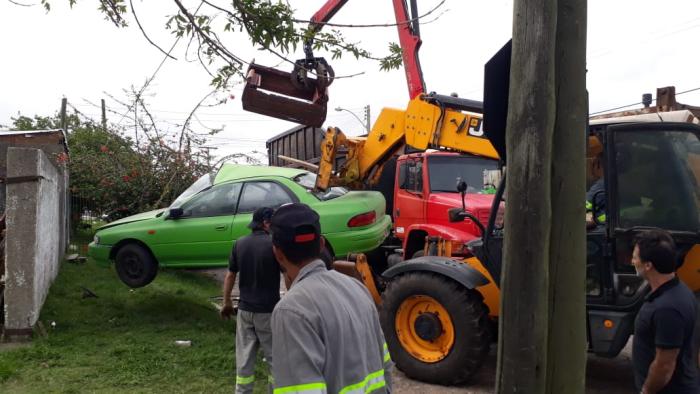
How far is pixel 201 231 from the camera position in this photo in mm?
7328

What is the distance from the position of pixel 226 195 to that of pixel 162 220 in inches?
36.9

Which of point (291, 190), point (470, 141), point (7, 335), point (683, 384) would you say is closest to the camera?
point (683, 384)

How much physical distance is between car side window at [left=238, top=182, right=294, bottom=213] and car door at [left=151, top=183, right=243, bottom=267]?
0.13 metres

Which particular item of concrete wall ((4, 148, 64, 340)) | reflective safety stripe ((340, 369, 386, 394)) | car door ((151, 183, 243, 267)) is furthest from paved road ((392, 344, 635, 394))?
concrete wall ((4, 148, 64, 340))

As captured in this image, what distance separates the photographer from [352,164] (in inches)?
316

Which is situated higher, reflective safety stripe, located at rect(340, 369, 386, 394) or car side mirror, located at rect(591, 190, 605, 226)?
car side mirror, located at rect(591, 190, 605, 226)

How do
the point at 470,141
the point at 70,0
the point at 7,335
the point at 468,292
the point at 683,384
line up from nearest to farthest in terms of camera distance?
the point at 683,384 < the point at 70,0 < the point at 468,292 < the point at 7,335 < the point at 470,141

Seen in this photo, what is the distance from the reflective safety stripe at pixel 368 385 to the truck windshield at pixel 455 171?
614 centimetres

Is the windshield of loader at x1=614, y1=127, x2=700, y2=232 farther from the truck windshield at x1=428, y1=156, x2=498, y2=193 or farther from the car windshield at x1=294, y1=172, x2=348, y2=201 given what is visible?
the car windshield at x1=294, y1=172, x2=348, y2=201

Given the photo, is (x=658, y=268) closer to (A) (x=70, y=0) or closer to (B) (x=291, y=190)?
(A) (x=70, y=0)

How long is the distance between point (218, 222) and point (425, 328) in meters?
3.21

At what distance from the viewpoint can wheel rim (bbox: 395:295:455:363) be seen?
5.37 meters

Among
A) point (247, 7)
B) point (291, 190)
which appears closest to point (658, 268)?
point (247, 7)

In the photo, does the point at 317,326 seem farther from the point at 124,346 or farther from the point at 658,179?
the point at 124,346
